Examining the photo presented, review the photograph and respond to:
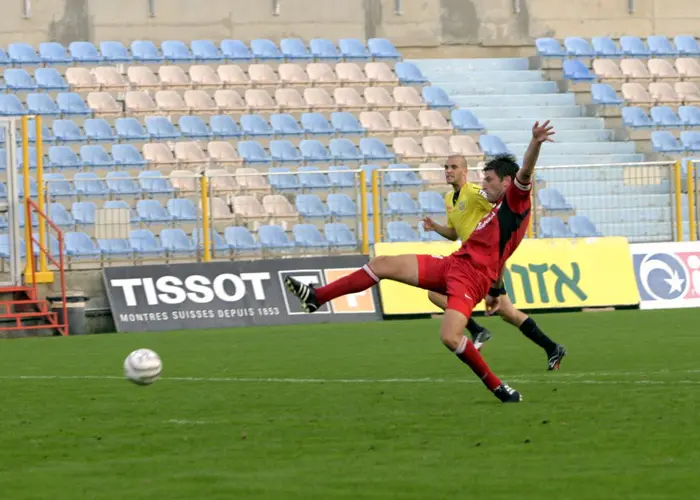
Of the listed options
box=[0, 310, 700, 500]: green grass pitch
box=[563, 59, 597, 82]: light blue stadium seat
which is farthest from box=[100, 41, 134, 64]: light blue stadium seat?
box=[0, 310, 700, 500]: green grass pitch

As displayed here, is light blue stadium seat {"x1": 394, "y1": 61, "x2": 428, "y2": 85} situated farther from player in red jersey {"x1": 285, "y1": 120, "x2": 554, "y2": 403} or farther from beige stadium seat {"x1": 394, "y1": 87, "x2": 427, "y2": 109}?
player in red jersey {"x1": 285, "y1": 120, "x2": 554, "y2": 403}

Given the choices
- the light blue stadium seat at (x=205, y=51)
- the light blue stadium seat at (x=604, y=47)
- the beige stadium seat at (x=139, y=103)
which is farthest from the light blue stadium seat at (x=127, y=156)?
the light blue stadium seat at (x=604, y=47)

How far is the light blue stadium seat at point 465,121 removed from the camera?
3066 centimetres

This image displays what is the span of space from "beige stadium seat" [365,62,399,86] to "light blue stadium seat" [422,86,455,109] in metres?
Answer: 0.79

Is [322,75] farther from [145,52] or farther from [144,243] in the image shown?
[144,243]

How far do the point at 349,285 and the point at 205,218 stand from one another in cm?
1328

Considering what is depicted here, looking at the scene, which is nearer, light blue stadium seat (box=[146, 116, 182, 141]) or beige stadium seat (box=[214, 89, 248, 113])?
light blue stadium seat (box=[146, 116, 182, 141])

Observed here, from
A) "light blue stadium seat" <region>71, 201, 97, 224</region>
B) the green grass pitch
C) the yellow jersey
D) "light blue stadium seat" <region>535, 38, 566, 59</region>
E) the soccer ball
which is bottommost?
the green grass pitch

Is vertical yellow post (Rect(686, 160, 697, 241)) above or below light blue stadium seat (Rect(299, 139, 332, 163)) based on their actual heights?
below

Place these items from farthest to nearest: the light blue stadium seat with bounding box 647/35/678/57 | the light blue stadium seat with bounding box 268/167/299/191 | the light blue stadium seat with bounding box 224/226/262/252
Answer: the light blue stadium seat with bounding box 647/35/678/57 → the light blue stadium seat with bounding box 268/167/299/191 → the light blue stadium seat with bounding box 224/226/262/252

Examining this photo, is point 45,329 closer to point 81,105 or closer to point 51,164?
point 51,164

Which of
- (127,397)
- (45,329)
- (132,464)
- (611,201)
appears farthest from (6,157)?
(132,464)

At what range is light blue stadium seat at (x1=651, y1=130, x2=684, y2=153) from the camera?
3106 cm

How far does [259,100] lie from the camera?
97.8 ft
